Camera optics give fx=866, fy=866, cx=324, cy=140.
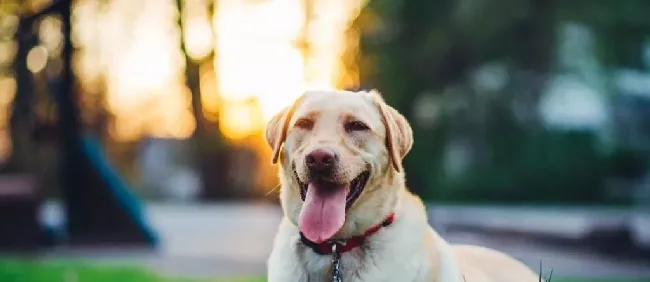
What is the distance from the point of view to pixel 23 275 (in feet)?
29.4

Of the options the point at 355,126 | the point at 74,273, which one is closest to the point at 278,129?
the point at 355,126

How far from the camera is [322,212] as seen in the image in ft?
12.9

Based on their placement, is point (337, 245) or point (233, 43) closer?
point (337, 245)

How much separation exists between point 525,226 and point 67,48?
838 centimetres

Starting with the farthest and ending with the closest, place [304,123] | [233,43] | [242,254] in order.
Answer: [233,43] < [242,254] < [304,123]

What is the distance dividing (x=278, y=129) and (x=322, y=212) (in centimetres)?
55

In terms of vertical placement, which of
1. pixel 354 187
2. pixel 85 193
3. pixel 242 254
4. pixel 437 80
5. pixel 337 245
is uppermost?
pixel 437 80

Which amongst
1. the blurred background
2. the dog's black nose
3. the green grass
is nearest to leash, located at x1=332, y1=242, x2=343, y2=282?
the dog's black nose

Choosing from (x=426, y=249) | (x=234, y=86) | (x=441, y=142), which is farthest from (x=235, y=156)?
(x=426, y=249)

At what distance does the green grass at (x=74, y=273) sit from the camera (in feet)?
28.8

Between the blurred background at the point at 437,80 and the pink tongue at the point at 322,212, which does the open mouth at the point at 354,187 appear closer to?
the pink tongue at the point at 322,212

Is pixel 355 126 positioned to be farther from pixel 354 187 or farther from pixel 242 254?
pixel 242 254

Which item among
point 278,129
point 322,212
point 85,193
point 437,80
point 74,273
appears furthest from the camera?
point 437,80

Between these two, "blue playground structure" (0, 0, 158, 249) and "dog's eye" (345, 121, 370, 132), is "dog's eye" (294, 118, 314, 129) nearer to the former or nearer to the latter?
"dog's eye" (345, 121, 370, 132)
